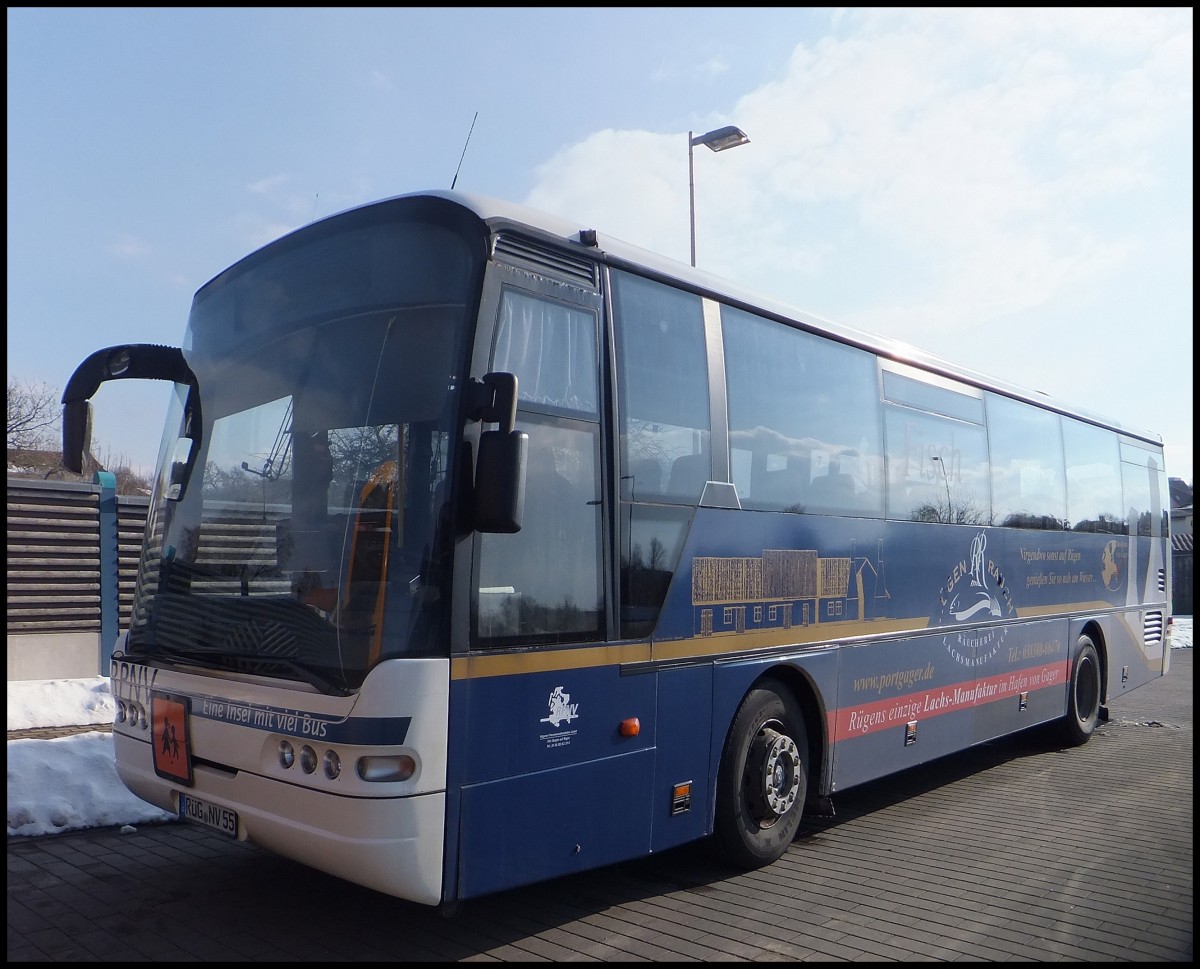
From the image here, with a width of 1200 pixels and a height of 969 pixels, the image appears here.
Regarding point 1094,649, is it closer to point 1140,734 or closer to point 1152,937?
point 1140,734

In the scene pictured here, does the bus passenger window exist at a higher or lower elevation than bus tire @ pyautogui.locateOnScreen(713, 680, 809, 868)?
higher

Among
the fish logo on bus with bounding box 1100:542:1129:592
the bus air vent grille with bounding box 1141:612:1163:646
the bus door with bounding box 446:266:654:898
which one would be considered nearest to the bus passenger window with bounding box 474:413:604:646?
the bus door with bounding box 446:266:654:898

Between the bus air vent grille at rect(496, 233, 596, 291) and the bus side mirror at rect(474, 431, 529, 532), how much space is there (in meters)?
1.00

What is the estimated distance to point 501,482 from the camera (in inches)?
169

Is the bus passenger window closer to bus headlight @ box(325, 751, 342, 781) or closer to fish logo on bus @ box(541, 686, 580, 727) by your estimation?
fish logo on bus @ box(541, 686, 580, 727)

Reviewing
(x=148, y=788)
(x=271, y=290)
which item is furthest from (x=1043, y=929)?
(x=271, y=290)

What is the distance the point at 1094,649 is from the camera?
38.5ft

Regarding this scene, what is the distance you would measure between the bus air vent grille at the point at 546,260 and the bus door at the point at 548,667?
0.06 metres

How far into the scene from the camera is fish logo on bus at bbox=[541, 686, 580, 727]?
4824mm

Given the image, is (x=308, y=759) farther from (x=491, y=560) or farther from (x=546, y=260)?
(x=546, y=260)

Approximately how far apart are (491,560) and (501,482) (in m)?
0.45

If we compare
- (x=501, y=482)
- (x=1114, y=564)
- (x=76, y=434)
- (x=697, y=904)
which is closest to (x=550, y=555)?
(x=501, y=482)

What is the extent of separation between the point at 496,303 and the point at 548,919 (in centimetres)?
309

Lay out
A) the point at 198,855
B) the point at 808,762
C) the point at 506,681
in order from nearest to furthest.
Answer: the point at 506,681 → the point at 198,855 → the point at 808,762
